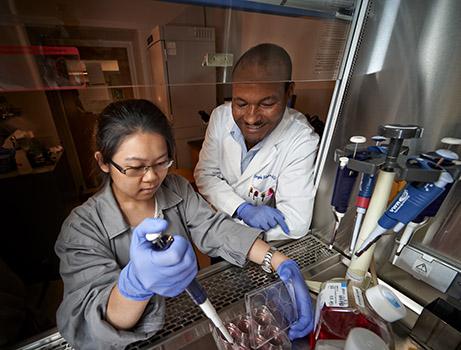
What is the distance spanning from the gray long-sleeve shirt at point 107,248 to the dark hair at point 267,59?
492mm

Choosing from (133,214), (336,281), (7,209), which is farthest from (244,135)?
(7,209)

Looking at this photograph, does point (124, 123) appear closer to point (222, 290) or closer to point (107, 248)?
point (107, 248)

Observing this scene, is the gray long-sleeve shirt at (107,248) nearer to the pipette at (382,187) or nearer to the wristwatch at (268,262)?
the wristwatch at (268,262)

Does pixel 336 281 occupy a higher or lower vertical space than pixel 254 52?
lower

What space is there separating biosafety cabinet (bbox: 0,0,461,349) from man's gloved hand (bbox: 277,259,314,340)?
4 cm

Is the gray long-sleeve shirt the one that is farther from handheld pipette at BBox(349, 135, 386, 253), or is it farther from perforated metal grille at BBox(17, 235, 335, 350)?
handheld pipette at BBox(349, 135, 386, 253)

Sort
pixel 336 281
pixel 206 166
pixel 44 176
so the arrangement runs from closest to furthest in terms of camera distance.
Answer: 1. pixel 336 281
2. pixel 206 166
3. pixel 44 176

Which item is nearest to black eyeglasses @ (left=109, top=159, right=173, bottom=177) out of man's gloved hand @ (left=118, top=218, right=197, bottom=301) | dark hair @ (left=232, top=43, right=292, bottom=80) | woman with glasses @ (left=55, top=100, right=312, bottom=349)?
woman with glasses @ (left=55, top=100, right=312, bottom=349)

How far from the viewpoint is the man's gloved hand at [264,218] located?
3.36 ft

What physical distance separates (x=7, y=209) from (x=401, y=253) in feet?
7.85

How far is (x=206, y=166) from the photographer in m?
1.29

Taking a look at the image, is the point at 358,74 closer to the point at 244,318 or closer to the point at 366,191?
the point at 366,191

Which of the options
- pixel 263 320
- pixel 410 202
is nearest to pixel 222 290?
pixel 263 320

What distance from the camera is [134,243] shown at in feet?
1.51
